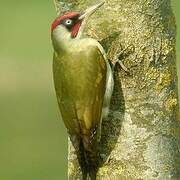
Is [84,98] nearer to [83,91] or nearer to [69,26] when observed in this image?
[83,91]

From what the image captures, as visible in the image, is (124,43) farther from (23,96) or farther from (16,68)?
(16,68)

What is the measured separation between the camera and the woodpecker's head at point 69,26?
5659mm

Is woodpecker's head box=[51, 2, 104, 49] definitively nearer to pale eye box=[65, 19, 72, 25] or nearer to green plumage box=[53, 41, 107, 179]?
pale eye box=[65, 19, 72, 25]

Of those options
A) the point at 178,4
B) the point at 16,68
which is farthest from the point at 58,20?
the point at 178,4

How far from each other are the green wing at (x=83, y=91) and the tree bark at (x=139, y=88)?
0.33ft

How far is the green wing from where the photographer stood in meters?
5.75

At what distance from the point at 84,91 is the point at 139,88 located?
0.33 metres

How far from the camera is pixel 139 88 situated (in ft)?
18.9

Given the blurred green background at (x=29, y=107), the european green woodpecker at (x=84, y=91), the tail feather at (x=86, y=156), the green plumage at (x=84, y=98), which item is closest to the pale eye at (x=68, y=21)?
the european green woodpecker at (x=84, y=91)

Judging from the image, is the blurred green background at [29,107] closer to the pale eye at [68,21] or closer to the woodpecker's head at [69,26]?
the woodpecker's head at [69,26]

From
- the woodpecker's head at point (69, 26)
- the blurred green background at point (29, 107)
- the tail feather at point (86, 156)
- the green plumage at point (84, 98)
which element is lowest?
the blurred green background at point (29, 107)

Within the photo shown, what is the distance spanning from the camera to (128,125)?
5.78 m

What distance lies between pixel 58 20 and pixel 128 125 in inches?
29.3

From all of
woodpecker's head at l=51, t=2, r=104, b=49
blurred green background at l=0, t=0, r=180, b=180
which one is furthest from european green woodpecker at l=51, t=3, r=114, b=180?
blurred green background at l=0, t=0, r=180, b=180
